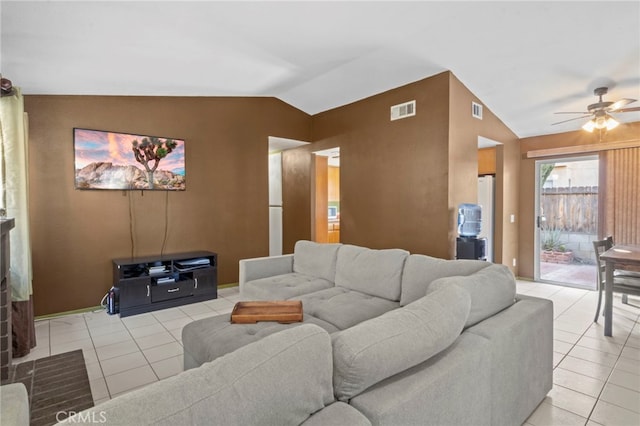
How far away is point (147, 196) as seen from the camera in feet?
14.1

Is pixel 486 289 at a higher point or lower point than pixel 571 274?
higher

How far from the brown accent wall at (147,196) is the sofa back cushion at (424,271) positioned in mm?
3214

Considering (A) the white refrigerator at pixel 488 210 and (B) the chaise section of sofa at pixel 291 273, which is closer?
(B) the chaise section of sofa at pixel 291 273

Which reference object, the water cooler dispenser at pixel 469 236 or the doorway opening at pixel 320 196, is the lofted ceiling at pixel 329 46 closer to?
the water cooler dispenser at pixel 469 236

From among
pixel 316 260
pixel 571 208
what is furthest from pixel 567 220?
pixel 316 260

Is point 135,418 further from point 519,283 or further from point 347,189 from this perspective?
point 519,283

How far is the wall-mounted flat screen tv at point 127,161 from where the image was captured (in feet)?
12.6

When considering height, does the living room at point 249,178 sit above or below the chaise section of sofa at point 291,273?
above

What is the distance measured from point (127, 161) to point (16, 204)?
150 centimetres

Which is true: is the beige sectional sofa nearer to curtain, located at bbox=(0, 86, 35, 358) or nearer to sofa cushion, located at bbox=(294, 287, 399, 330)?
sofa cushion, located at bbox=(294, 287, 399, 330)

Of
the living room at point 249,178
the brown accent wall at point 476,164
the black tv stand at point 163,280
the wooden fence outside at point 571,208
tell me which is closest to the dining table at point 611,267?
the living room at point 249,178
